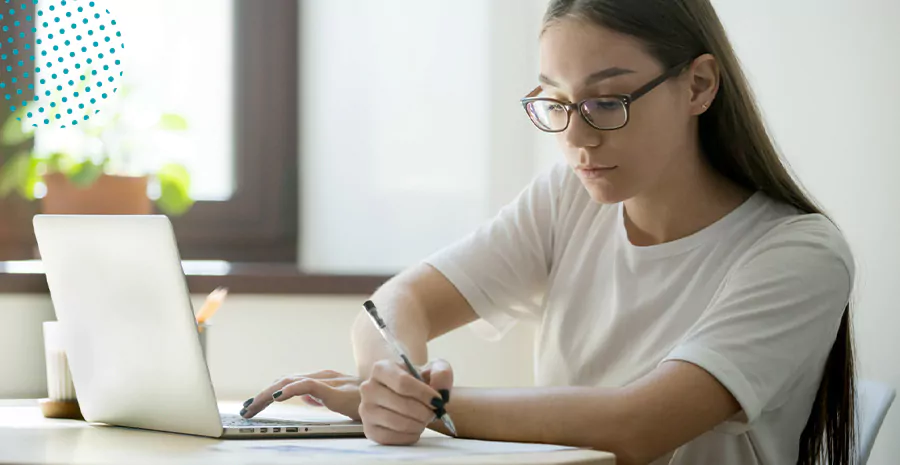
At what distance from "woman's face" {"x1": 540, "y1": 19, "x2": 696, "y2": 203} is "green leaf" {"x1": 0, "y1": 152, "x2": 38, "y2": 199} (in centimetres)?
138

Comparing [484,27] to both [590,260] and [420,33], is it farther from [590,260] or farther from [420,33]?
[590,260]

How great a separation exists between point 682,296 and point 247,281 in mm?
1136

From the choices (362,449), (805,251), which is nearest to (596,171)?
(805,251)

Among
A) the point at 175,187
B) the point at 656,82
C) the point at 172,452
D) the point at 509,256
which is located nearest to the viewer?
the point at 172,452

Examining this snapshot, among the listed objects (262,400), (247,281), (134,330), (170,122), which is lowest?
(247,281)

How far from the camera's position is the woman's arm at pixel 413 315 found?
1534 mm

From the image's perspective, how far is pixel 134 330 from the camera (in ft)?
3.88

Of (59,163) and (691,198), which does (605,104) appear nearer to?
(691,198)

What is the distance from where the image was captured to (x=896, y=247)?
1.50 metres

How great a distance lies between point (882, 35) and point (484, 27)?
1189mm

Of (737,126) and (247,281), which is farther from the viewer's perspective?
(247,281)

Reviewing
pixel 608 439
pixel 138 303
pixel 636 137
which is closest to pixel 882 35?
pixel 636 137

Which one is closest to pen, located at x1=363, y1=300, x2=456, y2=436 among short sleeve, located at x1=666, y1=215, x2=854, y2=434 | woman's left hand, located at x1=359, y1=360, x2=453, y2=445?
woman's left hand, located at x1=359, y1=360, x2=453, y2=445

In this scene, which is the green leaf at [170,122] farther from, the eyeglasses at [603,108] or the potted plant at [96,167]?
the eyeglasses at [603,108]
